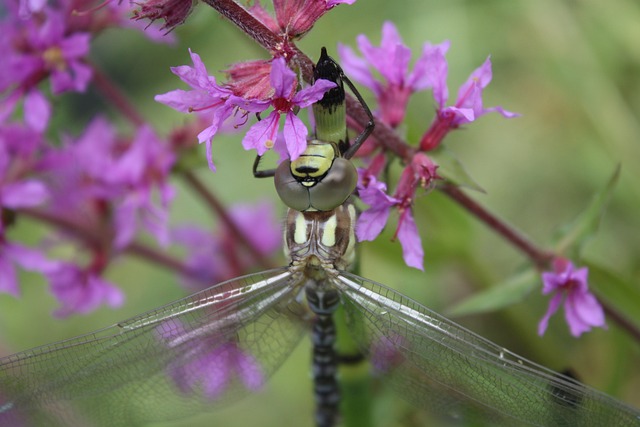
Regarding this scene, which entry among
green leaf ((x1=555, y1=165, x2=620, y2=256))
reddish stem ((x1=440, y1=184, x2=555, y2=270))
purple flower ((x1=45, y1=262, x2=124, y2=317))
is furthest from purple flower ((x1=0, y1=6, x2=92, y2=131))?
green leaf ((x1=555, y1=165, x2=620, y2=256))

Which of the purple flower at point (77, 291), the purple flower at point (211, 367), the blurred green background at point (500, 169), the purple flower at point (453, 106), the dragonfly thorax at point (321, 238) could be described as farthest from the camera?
the blurred green background at point (500, 169)

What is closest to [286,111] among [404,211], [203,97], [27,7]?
[203,97]

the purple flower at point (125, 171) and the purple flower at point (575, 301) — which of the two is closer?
the purple flower at point (575, 301)

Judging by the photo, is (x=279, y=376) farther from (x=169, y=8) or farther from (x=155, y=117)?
(x=169, y=8)

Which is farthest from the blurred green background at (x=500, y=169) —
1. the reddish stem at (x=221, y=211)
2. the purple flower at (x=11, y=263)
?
the purple flower at (x=11, y=263)

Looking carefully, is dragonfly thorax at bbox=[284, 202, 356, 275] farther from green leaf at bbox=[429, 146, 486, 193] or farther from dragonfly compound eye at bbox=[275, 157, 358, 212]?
green leaf at bbox=[429, 146, 486, 193]

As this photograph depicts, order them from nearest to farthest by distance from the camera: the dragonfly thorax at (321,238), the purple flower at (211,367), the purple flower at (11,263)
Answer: the dragonfly thorax at (321,238) → the purple flower at (211,367) → the purple flower at (11,263)

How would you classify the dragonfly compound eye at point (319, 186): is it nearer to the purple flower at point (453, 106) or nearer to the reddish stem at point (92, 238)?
the purple flower at point (453, 106)
